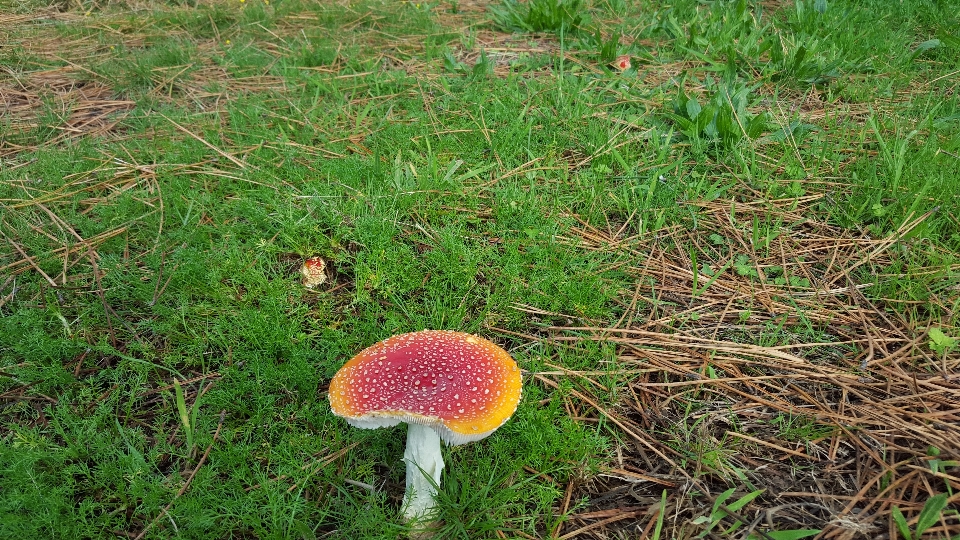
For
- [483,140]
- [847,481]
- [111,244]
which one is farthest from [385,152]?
[847,481]

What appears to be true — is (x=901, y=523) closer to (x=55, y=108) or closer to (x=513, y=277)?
(x=513, y=277)

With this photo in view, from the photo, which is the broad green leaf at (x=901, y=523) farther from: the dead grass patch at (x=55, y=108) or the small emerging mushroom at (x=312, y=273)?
the dead grass patch at (x=55, y=108)

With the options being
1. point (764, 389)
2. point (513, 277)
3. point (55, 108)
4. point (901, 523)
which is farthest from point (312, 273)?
point (55, 108)

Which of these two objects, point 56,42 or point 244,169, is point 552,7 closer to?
point 244,169

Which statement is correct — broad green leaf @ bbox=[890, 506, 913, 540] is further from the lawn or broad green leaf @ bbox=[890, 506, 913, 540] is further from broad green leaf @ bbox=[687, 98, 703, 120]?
broad green leaf @ bbox=[687, 98, 703, 120]

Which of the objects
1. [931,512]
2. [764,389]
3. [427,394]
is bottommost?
[764,389]
